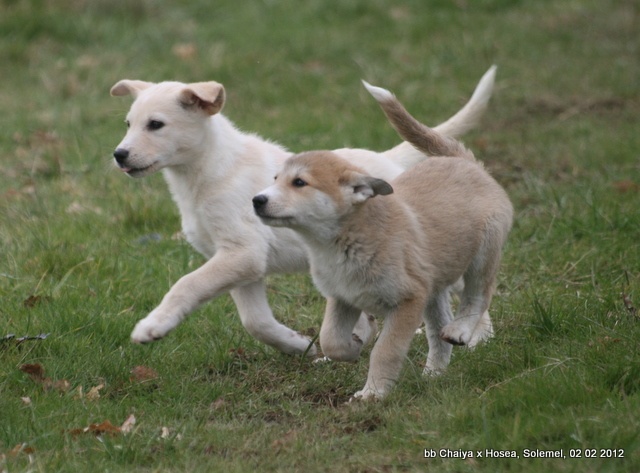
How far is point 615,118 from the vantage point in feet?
32.1

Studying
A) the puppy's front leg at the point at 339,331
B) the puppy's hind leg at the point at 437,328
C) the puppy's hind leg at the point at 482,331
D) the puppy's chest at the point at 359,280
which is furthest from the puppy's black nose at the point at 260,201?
the puppy's hind leg at the point at 482,331

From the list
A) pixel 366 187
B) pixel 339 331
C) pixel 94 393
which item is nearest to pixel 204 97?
pixel 366 187

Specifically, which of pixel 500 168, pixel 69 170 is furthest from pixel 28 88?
pixel 500 168

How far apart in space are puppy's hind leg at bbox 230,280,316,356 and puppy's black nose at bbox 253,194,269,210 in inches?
35.1

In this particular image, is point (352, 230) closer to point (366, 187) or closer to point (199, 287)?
point (366, 187)

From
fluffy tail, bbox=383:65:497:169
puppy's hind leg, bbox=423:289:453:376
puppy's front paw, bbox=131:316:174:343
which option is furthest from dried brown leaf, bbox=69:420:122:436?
fluffy tail, bbox=383:65:497:169

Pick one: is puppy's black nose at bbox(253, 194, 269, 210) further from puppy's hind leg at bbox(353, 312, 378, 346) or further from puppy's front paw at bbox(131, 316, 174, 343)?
puppy's hind leg at bbox(353, 312, 378, 346)

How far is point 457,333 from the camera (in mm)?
4938

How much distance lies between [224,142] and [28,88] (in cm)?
621

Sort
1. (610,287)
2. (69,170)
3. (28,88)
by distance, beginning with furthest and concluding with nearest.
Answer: (28,88), (69,170), (610,287)

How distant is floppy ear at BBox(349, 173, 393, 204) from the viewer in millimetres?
4590

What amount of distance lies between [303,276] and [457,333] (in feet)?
6.53

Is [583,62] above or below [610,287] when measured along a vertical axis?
below

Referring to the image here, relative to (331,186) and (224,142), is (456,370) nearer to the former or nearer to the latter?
(331,186)
